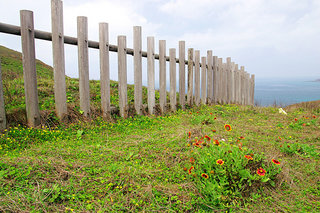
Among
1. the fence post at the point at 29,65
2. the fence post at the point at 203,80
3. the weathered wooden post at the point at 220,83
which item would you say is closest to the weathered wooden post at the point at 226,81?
the weathered wooden post at the point at 220,83

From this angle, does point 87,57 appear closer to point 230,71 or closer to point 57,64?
point 57,64

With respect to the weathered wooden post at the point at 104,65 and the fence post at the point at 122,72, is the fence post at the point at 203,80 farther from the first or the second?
the weathered wooden post at the point at 104,65

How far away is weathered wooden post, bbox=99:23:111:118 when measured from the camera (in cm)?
510

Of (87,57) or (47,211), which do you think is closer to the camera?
(47,211)

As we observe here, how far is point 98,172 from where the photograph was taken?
2740 millimetres

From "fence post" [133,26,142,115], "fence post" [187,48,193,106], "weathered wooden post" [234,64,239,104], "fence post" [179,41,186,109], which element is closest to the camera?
"fence post" [133,26,142,115]

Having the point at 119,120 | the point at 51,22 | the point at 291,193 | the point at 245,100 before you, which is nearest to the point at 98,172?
the point at 291,193

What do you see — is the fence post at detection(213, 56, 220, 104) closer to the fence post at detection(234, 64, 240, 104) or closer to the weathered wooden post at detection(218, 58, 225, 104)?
the weathered wooden post at detection(218, 58, 225, 104)

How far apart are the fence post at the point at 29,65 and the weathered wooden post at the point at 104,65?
1.29 metres

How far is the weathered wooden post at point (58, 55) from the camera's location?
4504 millimetres

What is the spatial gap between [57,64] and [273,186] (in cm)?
405

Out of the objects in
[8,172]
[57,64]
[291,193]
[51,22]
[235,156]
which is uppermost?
[51,22]

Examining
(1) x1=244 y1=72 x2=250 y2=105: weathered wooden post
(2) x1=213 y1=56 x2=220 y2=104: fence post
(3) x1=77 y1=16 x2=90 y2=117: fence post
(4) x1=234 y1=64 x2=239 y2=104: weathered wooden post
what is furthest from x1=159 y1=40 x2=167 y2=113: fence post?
(1) x1=244 y1=72 x2=250 y2=105: weathered wooden post

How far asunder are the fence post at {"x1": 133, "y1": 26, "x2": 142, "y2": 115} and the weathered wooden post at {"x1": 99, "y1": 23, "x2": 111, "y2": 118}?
774 mm
